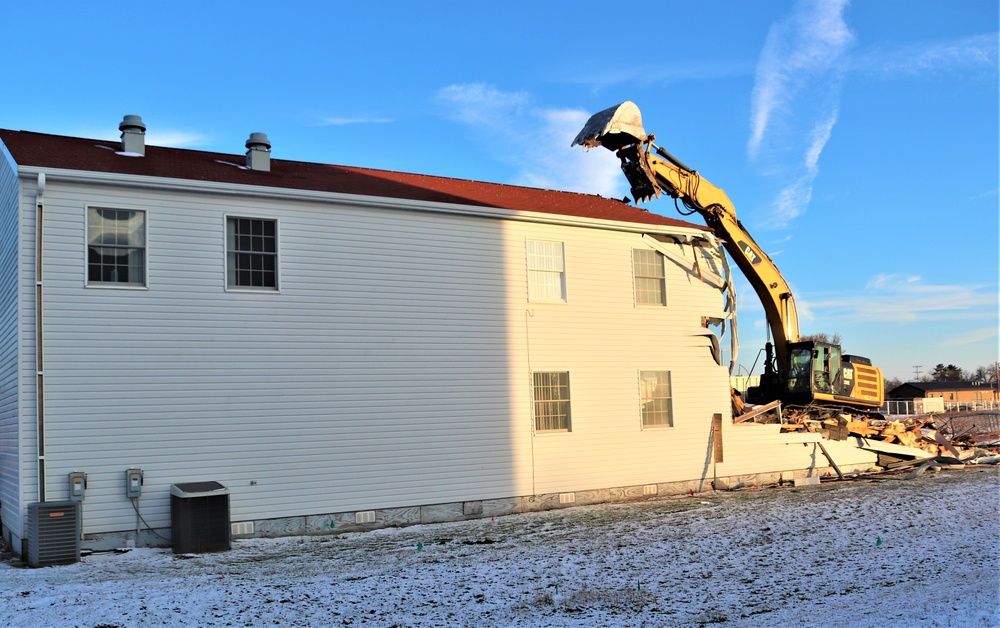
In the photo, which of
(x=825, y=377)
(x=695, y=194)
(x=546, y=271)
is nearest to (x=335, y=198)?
(x=546, y=271)

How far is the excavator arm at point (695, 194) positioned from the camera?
20484 mm

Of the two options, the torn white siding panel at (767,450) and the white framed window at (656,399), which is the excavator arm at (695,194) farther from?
the white framed window at (656,399)

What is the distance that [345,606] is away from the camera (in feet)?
32.0

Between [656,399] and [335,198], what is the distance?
909cm

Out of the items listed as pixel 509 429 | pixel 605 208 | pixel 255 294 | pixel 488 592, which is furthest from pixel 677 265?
pixel 488 592

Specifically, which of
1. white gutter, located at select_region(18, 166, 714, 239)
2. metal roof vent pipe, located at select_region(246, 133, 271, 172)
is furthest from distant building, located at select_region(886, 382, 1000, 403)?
metal roof vent pipe, located at select_region(246, 133, 271, 172)

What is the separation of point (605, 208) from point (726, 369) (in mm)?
5179

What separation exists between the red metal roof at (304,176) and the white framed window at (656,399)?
379 centimetres

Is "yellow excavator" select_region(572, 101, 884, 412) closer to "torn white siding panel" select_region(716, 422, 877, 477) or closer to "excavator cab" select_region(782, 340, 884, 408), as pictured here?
"excavator cab" select_region(782, 340, 884, 408)

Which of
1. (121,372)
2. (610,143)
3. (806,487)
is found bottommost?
(806,487)

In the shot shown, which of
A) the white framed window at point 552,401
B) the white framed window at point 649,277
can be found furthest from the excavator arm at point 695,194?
the white framed window at point 552,401

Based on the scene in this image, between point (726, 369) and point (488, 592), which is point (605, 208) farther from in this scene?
point (488, 592)

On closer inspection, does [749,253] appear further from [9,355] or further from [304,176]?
[9,355]

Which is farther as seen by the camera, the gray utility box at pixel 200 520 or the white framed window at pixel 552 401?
the white framed window at pixel 552 401
